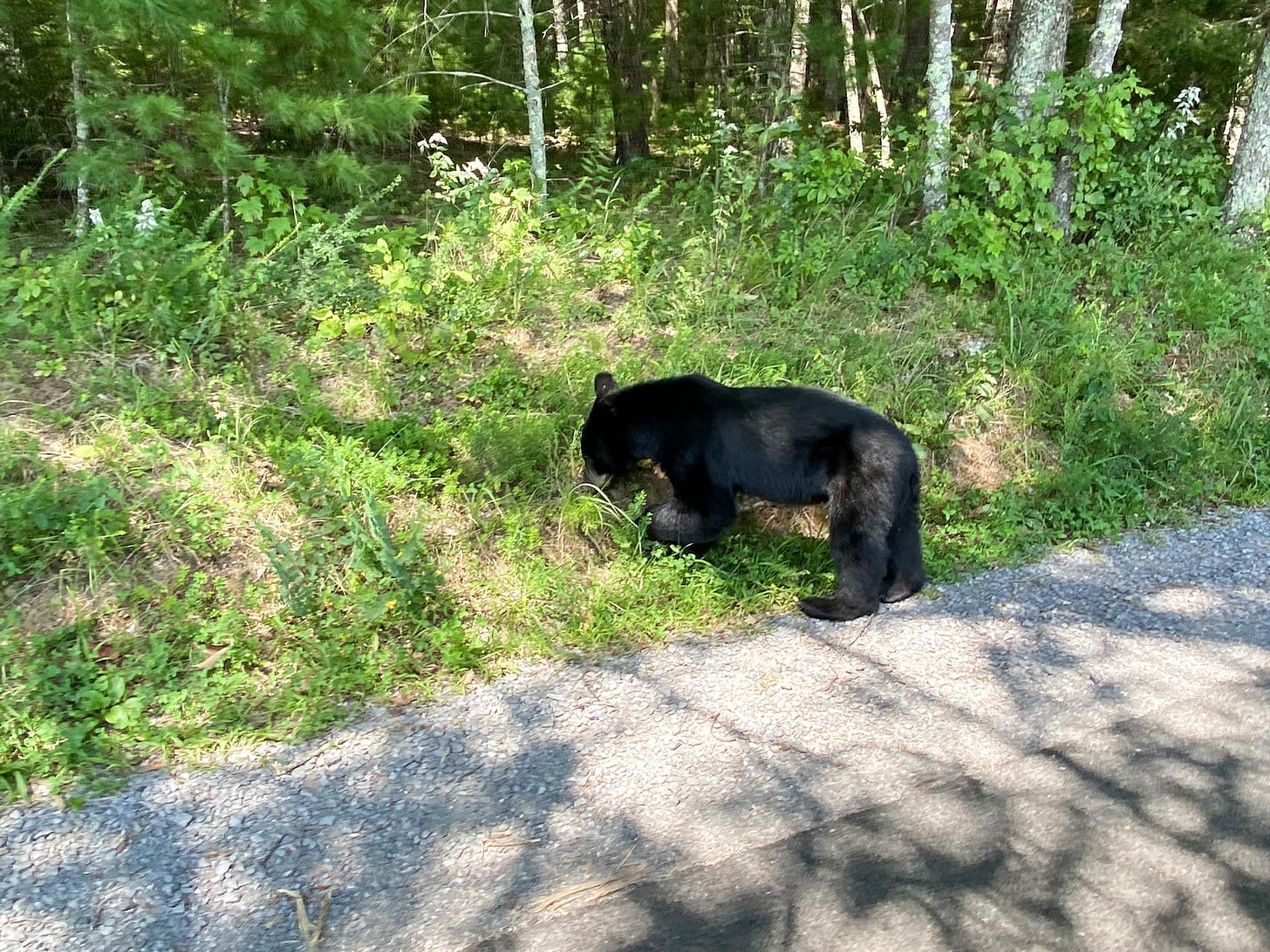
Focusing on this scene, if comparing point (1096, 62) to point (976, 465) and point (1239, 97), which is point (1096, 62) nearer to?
point (976, 465)

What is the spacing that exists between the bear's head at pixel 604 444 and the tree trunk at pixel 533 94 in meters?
3.25

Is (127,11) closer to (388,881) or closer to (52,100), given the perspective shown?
(52,100)

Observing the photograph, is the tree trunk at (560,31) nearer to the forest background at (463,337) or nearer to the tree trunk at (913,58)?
the forest background at (463,337)

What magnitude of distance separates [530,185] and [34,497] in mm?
5033

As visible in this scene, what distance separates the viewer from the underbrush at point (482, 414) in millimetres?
4074

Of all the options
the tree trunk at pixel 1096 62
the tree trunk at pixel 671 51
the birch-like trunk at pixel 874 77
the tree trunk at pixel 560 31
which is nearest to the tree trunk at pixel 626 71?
the tree trunk at pixel 560 31

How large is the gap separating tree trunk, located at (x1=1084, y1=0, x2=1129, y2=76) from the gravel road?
5.73m

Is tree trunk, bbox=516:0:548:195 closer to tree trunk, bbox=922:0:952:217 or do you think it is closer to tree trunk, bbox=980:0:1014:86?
tree trunk, bbox=922:0:952:217

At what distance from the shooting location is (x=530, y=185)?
8070 millimetres

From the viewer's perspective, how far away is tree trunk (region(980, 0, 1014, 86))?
388 inches

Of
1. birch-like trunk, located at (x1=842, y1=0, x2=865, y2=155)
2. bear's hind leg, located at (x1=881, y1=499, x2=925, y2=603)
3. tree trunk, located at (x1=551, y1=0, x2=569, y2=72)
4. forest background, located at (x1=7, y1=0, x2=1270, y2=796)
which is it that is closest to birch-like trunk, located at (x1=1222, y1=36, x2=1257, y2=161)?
forest background, located at (x1=7, y1=0, x2=1270, y2=796)

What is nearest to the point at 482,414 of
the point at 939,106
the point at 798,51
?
the point at 939,106

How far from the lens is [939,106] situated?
7762 mm

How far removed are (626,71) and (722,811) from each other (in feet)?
32.0
